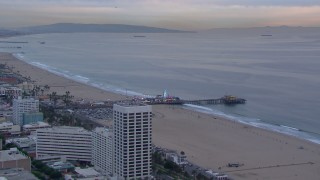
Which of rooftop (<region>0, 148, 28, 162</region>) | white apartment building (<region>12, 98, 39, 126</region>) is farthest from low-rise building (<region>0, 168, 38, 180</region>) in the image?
white apartment building (<region>12, 98, 39, 126</region>)

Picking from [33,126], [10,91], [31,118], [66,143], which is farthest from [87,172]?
[10,91]

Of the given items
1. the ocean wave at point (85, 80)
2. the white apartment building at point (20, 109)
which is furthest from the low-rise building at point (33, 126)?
the ocean wave at point (85, 80)

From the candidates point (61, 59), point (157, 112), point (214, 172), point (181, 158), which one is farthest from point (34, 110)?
point (61, 59)

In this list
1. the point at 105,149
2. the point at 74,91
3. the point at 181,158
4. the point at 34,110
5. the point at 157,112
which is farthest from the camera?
the point at 74,91

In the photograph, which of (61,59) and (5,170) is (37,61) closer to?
(61,59)

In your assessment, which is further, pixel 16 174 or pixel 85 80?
pixel 85 80

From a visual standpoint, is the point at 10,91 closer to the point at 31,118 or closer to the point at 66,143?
the point at 31,118

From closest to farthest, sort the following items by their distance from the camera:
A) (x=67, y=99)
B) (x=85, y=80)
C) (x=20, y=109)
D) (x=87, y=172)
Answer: (x=87, y=172)
(x=20, y=109)
(x=67, y=99)
(x=85, y=80)
